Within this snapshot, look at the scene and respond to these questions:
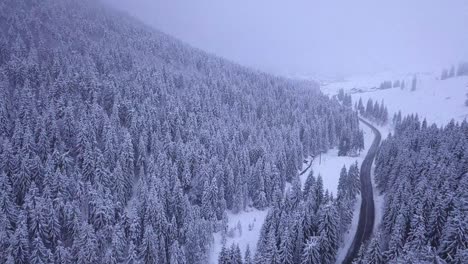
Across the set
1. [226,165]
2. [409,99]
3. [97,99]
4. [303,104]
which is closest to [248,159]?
[226,165]

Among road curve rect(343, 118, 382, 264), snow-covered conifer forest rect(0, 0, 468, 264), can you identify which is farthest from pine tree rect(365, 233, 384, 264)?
road curve rect(343, 118, 382, 264)

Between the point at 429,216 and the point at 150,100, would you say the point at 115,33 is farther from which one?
the point at 429,216

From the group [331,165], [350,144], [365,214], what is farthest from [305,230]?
[350,144]

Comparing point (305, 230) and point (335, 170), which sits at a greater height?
point (335, 170)

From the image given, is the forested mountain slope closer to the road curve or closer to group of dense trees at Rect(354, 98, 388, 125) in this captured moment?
the road curve

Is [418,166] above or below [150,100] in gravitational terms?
below

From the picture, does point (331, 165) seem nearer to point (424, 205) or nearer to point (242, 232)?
point (242, 232)

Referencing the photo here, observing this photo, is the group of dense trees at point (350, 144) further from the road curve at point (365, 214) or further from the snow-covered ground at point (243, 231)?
the snow-covered ground at point (243, 231)
